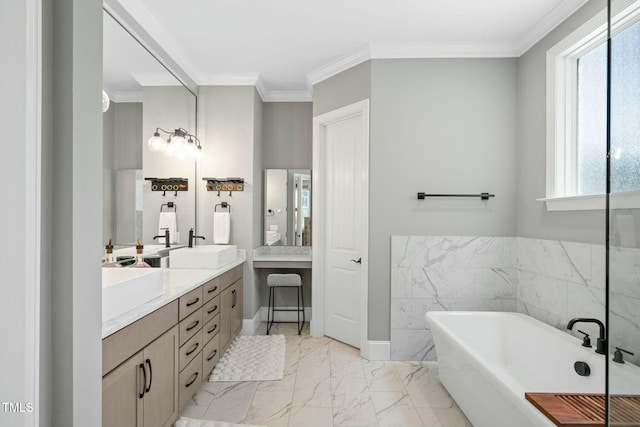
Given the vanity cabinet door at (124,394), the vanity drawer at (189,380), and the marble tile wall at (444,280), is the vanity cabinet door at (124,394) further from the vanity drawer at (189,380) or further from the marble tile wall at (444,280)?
the marble tile wall at (444,280)

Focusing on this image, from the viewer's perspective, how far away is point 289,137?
416 centimetres

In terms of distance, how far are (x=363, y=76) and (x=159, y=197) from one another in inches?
87.4

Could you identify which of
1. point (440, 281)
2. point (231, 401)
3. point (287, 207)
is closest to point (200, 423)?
point (231, 401)

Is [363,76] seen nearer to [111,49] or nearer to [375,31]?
[375,31]

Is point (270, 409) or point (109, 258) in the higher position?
point (109, 258)

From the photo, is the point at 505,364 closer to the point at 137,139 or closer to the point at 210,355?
the point at 210,355

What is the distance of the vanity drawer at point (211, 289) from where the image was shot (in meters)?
2.49

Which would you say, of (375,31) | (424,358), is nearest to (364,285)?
(424,358)

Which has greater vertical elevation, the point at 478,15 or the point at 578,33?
the point at 478,15

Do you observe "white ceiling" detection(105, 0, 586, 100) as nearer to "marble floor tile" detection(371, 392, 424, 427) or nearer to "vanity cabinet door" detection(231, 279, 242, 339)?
"vanity cabinet door" detection(231, 279, 242, 339)

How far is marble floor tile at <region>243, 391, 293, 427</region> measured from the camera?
2111 mm

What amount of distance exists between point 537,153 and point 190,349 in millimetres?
3046

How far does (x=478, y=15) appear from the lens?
8.29ft

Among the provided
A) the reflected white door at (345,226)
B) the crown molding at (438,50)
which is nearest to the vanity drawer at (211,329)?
the reflected white door at (345,226)
